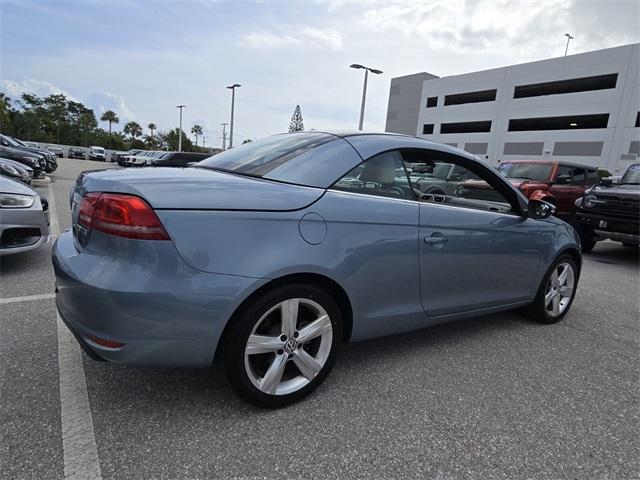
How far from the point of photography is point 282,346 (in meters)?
2.14

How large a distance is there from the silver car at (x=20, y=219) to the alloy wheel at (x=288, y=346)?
130 inches

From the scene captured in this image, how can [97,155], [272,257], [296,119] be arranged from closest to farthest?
1. [272,257]
2. [97,155]
3. [296,119]

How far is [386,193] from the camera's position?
8.24ft

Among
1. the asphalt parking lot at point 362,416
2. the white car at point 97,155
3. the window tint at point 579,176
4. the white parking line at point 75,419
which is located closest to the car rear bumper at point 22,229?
the asphalt parking lot at point 362,416

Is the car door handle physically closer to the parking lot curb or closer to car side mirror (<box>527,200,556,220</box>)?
car side mirror (<box>527,200,556,220</box>)

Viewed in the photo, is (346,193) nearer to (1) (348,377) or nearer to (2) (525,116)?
(1) (348,377)

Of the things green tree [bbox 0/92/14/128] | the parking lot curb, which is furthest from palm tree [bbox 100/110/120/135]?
the parking lot curb

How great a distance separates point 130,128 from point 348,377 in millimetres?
108834

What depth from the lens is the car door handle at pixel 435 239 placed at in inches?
102

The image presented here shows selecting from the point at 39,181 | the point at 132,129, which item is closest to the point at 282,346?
the point at 39,181

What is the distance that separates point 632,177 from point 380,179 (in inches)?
294

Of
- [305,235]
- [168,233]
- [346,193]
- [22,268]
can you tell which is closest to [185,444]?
[168,233]

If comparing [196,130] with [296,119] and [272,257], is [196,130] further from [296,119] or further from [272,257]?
[272,257]

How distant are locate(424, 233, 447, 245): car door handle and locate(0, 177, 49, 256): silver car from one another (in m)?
3.92
